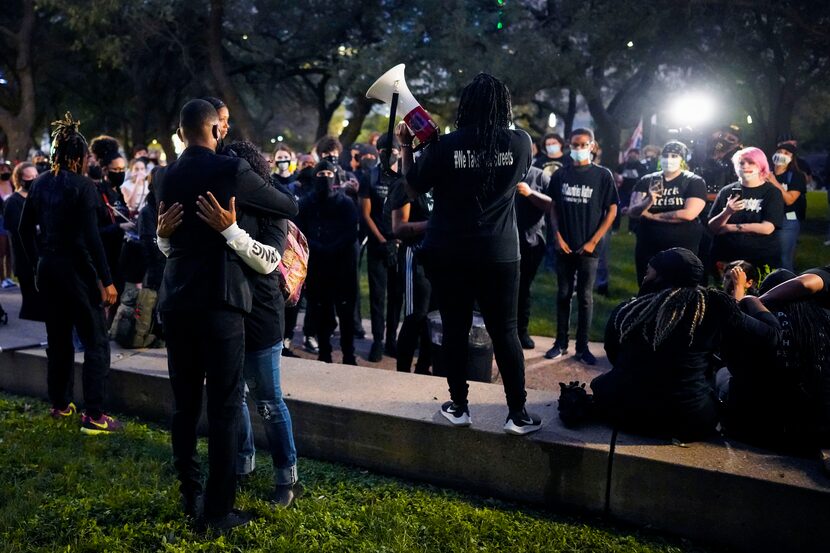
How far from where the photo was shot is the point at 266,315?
379cm

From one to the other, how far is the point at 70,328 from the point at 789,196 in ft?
23.2

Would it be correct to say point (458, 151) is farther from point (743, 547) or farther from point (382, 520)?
point (743, 547)

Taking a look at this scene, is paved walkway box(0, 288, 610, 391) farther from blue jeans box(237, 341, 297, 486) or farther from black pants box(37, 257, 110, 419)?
blue jeans box(237, 341, 297, 486)

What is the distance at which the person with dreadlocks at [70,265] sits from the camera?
16.5ft

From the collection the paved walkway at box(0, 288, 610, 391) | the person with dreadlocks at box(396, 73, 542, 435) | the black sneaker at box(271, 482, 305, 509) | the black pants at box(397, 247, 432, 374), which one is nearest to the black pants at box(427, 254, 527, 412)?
the person with dreadlocks at box(396, 73, 542, 435)

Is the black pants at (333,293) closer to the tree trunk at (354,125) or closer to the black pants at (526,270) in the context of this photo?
the black pants at (526,270)

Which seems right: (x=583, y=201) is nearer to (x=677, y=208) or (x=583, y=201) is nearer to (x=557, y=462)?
(x=677, y=208)

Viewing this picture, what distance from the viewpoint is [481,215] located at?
397 centimetres

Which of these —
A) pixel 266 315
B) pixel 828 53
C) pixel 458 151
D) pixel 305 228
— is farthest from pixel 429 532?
pixel 828 53

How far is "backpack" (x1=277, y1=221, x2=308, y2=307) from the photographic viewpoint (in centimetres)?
411

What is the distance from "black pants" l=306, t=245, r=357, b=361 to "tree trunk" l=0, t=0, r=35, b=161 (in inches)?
792

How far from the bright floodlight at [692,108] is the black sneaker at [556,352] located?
76.6 ft

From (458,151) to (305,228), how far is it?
124 inches

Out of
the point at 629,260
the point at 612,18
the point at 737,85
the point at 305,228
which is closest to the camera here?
the point at 305,228
